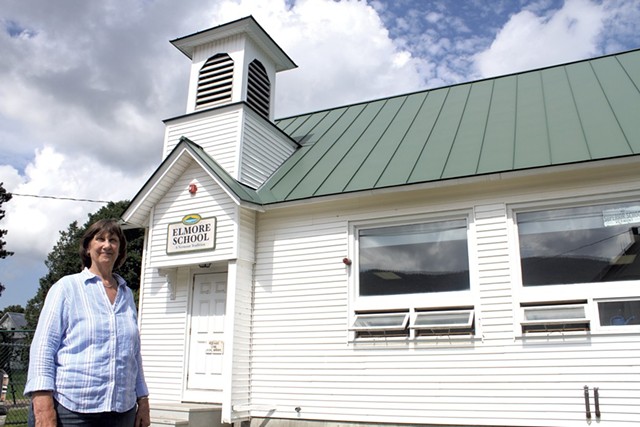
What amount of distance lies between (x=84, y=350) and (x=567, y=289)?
19.6 ft

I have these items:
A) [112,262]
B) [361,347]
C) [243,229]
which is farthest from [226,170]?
[112,262]

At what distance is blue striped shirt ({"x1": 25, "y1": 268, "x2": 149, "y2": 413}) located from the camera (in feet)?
9.48

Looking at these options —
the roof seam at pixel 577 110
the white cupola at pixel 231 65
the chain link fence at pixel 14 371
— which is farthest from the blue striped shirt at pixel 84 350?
the chain link fence at pixel 14 371

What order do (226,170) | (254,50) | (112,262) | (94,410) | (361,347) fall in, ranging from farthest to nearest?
(254,50) → (226,170) → (361,347) → (112,262) → (94,410)

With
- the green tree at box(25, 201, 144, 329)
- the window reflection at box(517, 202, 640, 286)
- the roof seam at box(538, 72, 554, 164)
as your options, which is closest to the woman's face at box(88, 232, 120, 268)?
the window reflection at box(517, 202, 640, 286)

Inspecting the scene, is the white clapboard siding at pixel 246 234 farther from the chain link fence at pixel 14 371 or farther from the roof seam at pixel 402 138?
the chain link fence at pixel 14 371

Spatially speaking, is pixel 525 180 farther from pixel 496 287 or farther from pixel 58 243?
pixel 58 243

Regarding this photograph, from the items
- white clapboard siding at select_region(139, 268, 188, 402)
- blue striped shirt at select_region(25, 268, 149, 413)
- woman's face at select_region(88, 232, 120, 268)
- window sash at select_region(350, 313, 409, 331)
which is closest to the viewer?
blue striped shirt at select_region(25, 268, 149, 413)

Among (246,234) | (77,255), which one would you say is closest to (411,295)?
(246,234)

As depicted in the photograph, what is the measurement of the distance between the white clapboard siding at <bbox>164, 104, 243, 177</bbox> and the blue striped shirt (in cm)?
638

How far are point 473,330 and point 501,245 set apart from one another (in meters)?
1.20

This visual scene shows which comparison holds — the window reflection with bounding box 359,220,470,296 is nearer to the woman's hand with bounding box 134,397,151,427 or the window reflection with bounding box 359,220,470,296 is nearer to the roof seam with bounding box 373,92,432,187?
the roof seam with bounding box 373,92,432,187

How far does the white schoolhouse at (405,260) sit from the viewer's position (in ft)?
22.8

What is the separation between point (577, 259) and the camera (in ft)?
23.4
